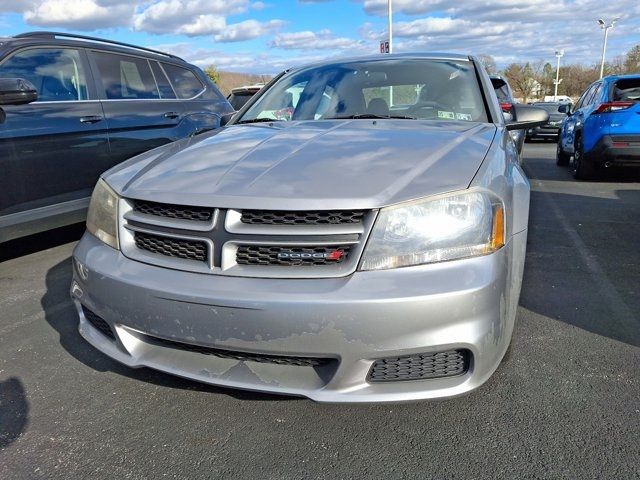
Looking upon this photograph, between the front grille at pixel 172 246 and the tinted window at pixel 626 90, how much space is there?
24.8 ft

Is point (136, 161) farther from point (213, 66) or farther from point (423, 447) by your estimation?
point (213, 66)

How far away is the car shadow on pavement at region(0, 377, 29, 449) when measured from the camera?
6.95ft

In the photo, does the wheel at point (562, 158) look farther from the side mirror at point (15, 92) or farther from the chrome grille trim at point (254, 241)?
the chrome grille trim at point (254, 241)

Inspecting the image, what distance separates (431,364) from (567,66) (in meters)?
76.5

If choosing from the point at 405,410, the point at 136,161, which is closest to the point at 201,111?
the point at 136,161

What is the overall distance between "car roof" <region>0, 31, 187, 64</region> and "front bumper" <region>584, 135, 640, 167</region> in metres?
6.11

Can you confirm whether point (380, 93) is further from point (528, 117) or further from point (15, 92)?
point (15, 92)

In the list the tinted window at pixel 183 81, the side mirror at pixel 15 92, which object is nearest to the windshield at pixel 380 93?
the side mirror at pixel 15 92

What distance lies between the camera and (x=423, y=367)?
6.06ft

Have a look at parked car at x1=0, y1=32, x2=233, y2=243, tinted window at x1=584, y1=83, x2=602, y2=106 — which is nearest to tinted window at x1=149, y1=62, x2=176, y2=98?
parked car at x1=0, y1=32, x2=233, y2=243

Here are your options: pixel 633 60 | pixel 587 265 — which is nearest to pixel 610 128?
pixel 587 265

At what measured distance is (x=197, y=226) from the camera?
6.45 feet

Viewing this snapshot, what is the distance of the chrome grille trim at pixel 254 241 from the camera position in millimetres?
1833

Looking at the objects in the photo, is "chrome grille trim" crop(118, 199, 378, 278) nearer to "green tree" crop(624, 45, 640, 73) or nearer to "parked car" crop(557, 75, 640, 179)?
"parked car" crop(557, 75, 640, 179)
